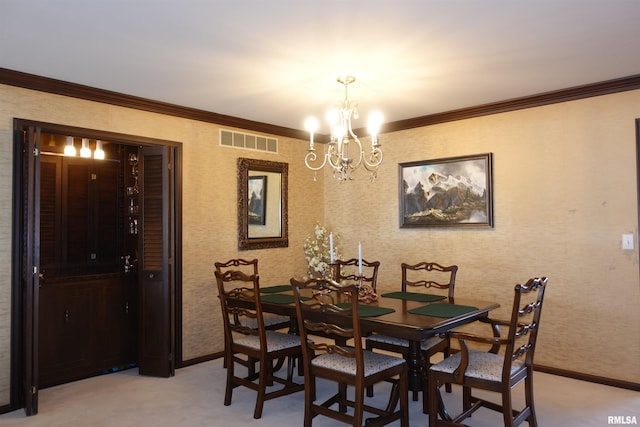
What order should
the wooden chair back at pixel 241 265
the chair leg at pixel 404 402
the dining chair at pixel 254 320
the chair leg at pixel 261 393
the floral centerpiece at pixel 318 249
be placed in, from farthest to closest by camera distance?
the floral centerpiece at pixel 318 249 < the wooden chair back at pixel 241 265 < the dining chair at pixel 254 320 < the chair leg at pixel 261 393 < the chair leg at pixel 404 402

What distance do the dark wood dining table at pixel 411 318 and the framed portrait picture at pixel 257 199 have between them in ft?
4.27

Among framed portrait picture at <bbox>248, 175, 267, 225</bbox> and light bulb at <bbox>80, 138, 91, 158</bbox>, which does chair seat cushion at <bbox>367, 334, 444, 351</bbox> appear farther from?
light bulb at <bbox>80, 138, 91, 158</bbox>

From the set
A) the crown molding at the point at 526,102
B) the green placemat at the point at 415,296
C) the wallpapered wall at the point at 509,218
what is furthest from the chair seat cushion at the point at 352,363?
the crown molding at the point at 526,102

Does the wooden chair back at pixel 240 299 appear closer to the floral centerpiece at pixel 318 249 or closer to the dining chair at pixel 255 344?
the dining chair at pixel 255 344

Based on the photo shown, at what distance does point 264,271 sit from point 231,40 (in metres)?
2.96

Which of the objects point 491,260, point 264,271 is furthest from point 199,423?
point 491,260

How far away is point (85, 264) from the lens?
16.1 ft

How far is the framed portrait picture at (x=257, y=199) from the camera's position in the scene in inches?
203

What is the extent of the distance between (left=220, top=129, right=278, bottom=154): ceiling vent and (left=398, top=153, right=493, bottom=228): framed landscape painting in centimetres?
152

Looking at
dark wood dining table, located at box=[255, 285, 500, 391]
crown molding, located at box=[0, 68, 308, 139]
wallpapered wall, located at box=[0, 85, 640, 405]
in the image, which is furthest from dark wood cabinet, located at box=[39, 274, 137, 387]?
crown molding, located at box=[0, 68, 308, 139]

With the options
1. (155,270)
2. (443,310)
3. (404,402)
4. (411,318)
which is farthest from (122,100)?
(404,402)

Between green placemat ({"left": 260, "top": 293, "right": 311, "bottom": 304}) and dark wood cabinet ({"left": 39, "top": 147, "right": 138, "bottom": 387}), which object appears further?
dark wood cabinet ({"left": 39, "top": 147, "right": 138, "bottom": 387})

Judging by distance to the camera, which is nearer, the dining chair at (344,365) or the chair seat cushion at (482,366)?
the chair seat cushion at (482,366)

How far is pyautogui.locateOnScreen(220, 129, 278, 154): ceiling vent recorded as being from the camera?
494cm
